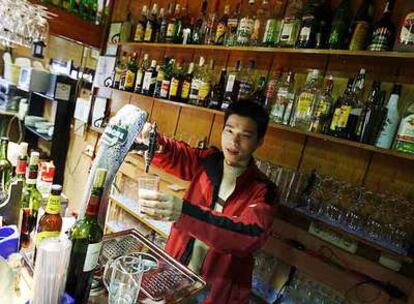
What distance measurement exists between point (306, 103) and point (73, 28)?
7.35ft

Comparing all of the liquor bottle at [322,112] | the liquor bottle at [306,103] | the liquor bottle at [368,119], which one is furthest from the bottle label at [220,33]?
the liquor bottle at [368,119]

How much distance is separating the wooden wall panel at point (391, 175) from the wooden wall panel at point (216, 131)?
92 cm

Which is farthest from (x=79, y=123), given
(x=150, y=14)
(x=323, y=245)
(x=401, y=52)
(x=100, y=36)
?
(x=401, y=52)

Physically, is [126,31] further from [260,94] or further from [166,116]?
[260,94]

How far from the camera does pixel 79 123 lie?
3.29 metres

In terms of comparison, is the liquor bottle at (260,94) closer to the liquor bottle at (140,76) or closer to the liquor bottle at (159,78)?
the liquor bottle at (159,78)

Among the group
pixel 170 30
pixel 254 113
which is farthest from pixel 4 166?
pixel 170 30

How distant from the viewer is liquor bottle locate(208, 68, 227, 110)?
192 cm

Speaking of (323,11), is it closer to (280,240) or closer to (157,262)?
(280,240)

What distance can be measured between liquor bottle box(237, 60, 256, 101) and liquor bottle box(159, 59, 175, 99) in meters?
0.53

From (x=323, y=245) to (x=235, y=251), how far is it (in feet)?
2.12

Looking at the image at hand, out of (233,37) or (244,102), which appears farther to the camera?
(233,37)

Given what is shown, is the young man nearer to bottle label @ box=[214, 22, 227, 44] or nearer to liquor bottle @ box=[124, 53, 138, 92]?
bottle label @ box=[214, 22, 227, 44]

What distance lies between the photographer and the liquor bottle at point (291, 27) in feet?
5.23
